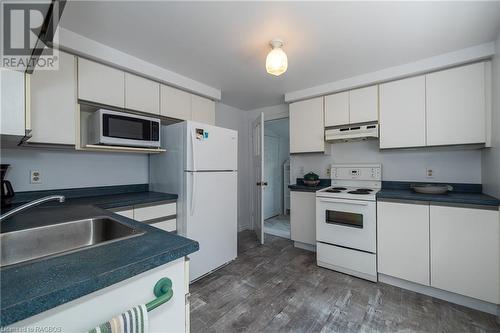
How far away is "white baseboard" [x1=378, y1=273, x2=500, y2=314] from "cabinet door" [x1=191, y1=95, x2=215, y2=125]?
2806 mm

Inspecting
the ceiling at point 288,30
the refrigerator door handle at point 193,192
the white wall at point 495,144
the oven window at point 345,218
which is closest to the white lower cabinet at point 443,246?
the oven window at point 345,218

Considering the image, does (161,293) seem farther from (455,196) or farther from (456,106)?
(456,106)

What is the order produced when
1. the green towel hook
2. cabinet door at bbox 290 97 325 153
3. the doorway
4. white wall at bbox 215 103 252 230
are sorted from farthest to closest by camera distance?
the doorway
white wall at bbox 215 103 252 230
cabinet door at bbox 290 97 325 153
the green towel hook

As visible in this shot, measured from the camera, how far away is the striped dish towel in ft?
1.80

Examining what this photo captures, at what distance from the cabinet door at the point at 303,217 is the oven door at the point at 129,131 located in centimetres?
204

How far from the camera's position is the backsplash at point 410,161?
90.4 inches

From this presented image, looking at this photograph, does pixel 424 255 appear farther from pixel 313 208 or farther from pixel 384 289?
pixel 313 208

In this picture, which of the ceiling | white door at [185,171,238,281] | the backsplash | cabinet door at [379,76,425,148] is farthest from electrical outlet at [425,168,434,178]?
white door at [185,171,238,281]

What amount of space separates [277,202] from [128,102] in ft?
13.0

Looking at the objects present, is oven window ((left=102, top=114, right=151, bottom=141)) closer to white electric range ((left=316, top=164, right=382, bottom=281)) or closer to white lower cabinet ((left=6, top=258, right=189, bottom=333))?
white lower cabinet ((left=6, top=258, right=189, bottom=333))

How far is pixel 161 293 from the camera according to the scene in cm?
71

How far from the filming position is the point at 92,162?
2.25 meters

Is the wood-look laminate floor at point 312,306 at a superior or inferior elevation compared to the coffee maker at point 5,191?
inferior

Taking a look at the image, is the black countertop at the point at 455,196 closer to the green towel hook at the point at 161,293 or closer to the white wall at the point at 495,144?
the white wall at the point at 495,144
